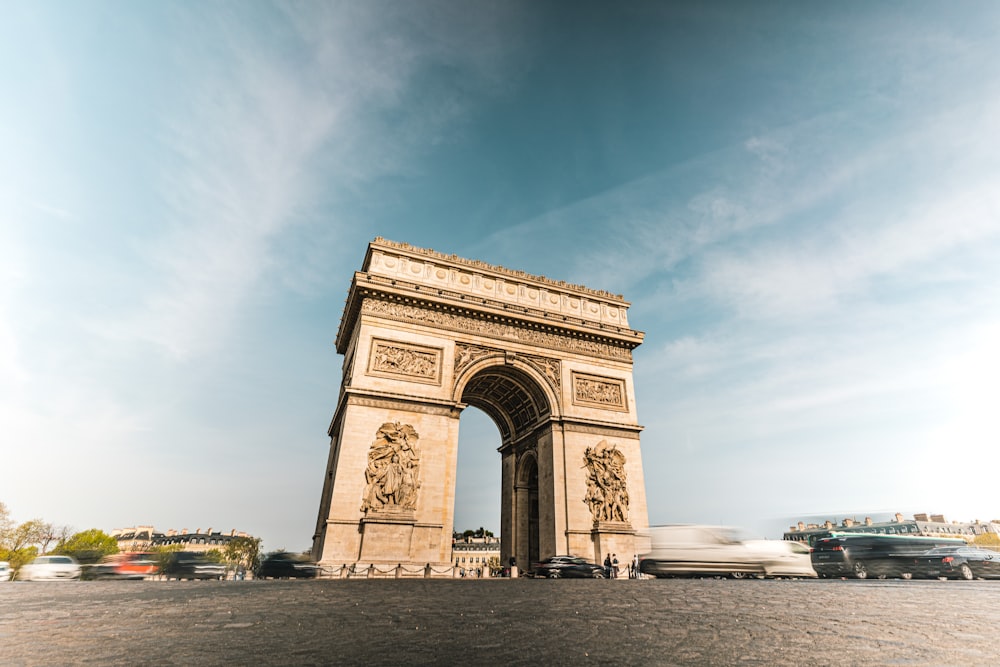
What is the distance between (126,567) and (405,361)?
1055 cm

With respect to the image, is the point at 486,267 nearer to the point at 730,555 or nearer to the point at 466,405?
the point at 466,405

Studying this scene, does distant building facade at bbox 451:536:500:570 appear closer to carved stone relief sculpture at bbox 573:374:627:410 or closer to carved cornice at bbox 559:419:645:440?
carved cornice at bbox 559:419:645:440

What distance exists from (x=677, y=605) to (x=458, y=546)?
84601mm

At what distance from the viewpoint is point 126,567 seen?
14.2m

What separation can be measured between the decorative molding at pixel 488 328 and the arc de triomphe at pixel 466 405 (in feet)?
0.18

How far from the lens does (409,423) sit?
1825cm

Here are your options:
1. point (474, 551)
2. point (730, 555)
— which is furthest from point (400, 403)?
point (474, 551)

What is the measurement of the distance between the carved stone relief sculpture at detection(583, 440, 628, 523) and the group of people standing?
1.52 m

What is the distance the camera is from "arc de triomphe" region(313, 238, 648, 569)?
16900 millimetres

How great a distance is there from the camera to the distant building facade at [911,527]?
204 ft

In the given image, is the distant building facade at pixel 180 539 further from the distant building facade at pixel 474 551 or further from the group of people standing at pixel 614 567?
the group of people standing at pixel 614 567

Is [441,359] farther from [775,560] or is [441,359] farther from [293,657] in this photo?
[293,657]

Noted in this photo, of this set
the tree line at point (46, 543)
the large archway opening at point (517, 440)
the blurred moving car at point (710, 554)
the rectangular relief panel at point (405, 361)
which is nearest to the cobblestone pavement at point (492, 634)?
the blurred moving car at point (710, 554)

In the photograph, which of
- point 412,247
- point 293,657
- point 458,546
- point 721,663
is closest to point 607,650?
point 721,663
